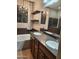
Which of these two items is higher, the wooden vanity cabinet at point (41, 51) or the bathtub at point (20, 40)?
the bathtub at point (20, 40)

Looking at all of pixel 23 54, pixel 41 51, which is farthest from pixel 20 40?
pixel 41 51

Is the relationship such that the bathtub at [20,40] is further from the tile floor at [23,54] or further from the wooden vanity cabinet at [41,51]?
the wooden vanity cabinet at [41,51]

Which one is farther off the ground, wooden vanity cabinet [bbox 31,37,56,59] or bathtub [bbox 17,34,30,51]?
bathtub [bbox 17,34,30,51]

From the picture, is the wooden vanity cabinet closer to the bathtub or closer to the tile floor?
the tile floor

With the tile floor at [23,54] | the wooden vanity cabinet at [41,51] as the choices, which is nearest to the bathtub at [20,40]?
the tile floor at [23,54]

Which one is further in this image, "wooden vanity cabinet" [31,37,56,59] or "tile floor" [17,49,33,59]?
Result: "wooden vanity cabinet" [31,37,56,59]

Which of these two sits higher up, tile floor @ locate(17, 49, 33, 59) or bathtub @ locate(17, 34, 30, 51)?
bathtub @ locate(17, 34, 30, 51)

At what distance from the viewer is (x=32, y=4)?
1.37 metres

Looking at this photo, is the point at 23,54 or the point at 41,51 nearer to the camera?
the point at 23,54

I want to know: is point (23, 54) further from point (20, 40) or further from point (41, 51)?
point (41, 51)

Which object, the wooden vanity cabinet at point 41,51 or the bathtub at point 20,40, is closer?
the bathtub at point 20,40

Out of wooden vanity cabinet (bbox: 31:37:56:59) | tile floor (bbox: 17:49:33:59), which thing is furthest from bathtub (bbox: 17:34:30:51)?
wooden vanity cabinet (bbox: 31:37:56:59)
